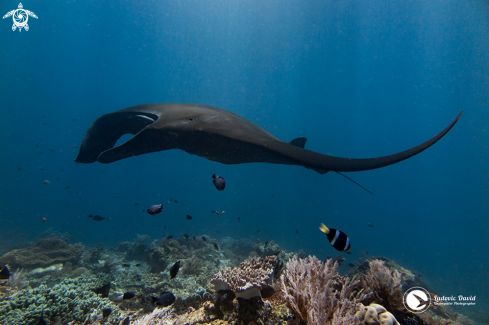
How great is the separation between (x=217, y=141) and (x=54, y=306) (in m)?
3.68

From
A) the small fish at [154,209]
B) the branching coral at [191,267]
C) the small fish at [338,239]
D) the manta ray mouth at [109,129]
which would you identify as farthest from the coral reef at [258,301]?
the manta ray mouth at [109,129]

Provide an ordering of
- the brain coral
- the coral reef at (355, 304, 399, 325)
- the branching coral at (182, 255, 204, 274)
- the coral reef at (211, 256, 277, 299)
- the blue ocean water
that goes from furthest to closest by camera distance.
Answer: the blue ocean water → the branching coral at (182, 255, 204, 274) → the brain coral → the coral reef at (211, 256, 277, 299) → the coral reef at (355, 304, 399, 325)

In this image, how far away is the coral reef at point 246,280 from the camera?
239 cm

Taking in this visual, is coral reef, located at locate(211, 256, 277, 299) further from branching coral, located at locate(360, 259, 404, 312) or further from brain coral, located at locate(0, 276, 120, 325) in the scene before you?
brain coral, located at locate(0, 276, 120, 325)

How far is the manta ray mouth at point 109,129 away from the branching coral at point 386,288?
502 cm

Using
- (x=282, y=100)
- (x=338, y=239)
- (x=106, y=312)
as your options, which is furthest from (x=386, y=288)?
(x=282, y=100)

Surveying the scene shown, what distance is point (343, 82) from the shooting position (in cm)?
6078

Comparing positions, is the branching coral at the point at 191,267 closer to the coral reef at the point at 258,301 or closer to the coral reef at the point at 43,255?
the coral reef at the point at 258,301

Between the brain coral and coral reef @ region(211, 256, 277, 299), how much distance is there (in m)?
2.14

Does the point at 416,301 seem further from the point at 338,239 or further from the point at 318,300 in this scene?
the point at 318,300

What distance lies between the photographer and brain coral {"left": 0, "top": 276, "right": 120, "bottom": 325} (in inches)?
112

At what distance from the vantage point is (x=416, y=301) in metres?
2.72

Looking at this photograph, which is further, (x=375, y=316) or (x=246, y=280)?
(x=246, y=280)

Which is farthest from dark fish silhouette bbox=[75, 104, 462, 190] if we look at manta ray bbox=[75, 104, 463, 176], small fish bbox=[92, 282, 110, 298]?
small fish bbox=[92, 282, 110, 298]
